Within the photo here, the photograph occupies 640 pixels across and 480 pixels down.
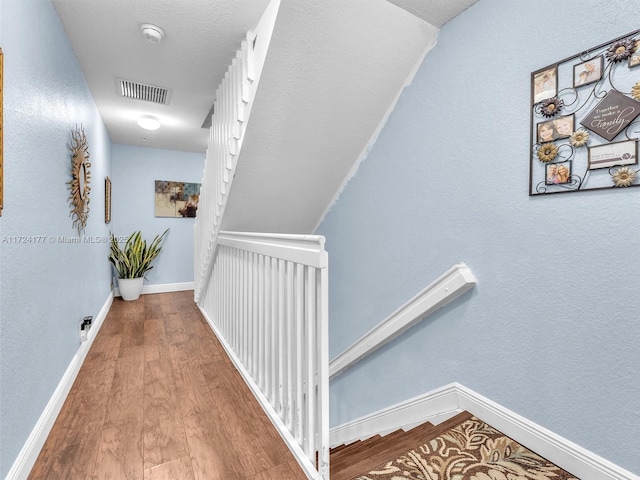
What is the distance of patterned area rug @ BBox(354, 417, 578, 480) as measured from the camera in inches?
44.2

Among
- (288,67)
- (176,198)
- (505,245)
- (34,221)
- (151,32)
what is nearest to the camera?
(505,245)

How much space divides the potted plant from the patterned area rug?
13.8ft

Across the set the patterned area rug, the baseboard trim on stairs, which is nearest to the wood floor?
the patterned area rug

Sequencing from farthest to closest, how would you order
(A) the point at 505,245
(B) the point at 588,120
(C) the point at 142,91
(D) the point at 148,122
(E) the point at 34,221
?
1. (D) the point at 148,122
2. (C) the point at 142,91
3. (E) the point at 34,221
4. (A) the point at 505,245
5. (B) the point at 588,120

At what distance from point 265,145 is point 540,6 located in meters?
1.44

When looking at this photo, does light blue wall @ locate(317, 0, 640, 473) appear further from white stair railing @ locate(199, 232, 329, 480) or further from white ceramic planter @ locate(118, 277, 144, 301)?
white ceramic planter @ locate(118, 277, 144, 301)

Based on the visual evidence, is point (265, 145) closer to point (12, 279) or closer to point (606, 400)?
point (12, 279)

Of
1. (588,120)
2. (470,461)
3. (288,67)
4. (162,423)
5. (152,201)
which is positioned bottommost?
(162,423)

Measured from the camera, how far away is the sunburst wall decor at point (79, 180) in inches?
86.6

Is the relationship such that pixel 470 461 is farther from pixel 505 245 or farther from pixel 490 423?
pixel 505 245

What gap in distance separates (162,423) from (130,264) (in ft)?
10.9

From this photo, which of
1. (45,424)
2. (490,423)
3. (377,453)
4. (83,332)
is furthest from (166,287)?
(490,423)

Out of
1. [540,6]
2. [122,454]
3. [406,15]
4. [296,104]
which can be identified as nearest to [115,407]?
[122,454]

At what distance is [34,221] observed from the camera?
58.7 inches
